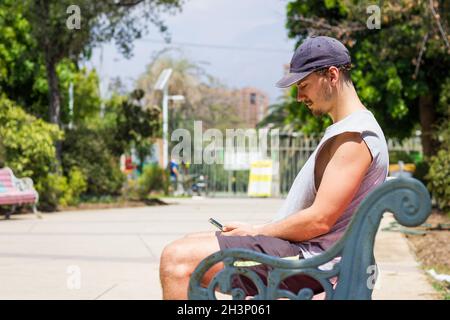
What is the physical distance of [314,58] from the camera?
297cm

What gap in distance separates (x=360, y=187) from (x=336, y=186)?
201 mm

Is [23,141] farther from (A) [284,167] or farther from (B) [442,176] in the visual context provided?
(A) [284,167]

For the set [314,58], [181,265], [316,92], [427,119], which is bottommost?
[181,265]

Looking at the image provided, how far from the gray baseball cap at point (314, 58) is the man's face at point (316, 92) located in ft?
0.12

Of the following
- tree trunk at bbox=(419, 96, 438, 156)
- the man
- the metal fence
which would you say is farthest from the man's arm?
the metal fence

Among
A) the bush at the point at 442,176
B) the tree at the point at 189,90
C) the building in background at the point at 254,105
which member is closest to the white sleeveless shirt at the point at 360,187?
the bush at the point at 442,176

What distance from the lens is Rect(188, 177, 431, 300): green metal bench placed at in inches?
96.3

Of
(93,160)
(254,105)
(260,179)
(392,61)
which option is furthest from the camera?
(254,105)

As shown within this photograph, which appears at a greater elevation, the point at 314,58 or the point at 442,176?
the point at 314,58

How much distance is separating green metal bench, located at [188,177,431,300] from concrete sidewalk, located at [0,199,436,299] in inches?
155

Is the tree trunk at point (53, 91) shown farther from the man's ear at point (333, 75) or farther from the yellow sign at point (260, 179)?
the man's ear at point (333, 75)

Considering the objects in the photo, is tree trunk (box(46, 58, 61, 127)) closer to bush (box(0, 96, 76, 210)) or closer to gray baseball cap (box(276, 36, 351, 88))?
bush (box(0, 96, 76, 210))

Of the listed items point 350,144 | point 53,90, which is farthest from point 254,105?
point 350,144
